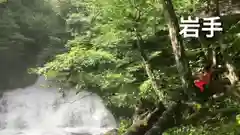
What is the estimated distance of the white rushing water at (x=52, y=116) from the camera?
1292 cm

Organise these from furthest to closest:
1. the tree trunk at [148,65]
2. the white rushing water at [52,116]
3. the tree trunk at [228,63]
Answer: the white rushing water at [52,116] < the tree trunk at [148,65] < the tree trunk at [228,63]

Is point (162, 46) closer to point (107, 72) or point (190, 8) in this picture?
point (190, 8)

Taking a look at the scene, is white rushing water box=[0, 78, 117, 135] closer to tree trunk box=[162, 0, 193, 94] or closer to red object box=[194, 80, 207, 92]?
red object box=[194, 80, 207, 92]

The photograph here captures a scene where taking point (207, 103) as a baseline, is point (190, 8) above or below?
above

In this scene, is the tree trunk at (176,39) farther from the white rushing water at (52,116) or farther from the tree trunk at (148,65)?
the white rushing water at (52,116)

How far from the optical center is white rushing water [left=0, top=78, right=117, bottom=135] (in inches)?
509

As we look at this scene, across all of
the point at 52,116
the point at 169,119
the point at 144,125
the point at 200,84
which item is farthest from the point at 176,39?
the point at 52,116

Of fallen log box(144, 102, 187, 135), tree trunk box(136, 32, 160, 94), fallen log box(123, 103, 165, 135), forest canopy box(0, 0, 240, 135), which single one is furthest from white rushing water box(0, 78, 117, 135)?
fallen log box(144, 102, 187, 135)

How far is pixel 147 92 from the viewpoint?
5070mm

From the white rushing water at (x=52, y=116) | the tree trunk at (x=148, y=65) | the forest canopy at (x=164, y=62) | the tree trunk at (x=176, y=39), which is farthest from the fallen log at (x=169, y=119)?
the white rushing water at (x=52, y=116)

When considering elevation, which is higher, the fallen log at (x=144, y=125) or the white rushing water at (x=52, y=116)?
the fallen log at (x=144, y=125)

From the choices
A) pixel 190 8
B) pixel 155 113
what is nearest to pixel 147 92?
pixel 155 113

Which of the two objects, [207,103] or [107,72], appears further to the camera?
[107,72]

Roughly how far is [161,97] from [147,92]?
0.53 metres
